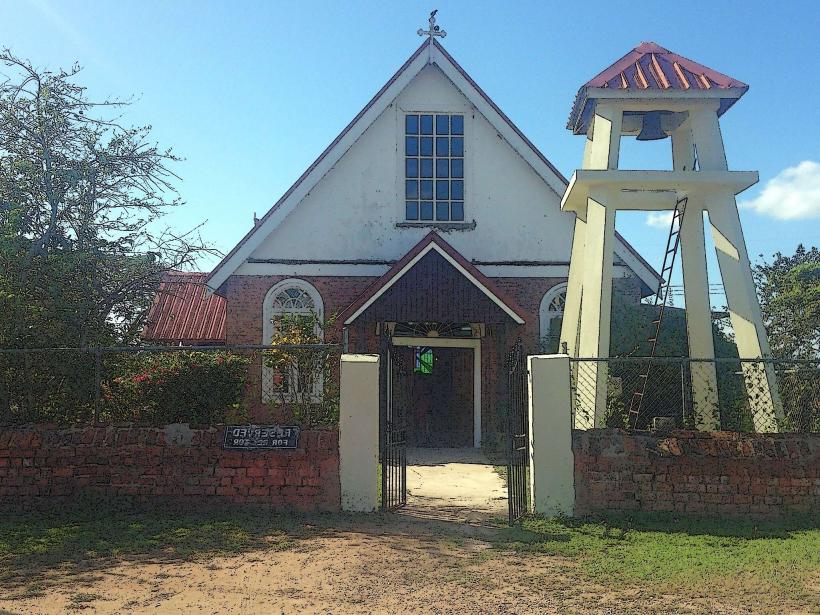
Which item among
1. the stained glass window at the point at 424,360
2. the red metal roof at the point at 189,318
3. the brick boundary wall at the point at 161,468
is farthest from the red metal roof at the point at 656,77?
the red metal roof at the point at 189,318

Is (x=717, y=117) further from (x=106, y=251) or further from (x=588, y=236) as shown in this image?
(x=106, y=251)

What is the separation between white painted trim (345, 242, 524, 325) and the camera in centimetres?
1359

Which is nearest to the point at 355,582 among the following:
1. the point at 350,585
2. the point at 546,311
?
the point at 350,585

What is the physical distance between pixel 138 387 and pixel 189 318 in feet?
36.8

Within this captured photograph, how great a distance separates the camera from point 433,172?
15609 mm

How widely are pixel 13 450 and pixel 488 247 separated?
9993 millimetres

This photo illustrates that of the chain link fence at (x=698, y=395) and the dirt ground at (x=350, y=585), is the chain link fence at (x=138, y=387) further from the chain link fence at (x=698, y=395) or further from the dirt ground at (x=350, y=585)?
the chain link fence at (x=698, y=395)

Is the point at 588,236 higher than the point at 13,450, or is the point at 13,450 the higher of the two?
the point at 588,236

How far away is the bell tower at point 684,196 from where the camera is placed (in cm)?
972

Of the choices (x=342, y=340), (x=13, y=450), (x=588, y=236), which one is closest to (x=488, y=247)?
(x=342, y=340)

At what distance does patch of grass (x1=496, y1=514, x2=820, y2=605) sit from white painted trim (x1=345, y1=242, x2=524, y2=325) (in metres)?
5.99

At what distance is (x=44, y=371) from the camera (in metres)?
9.03

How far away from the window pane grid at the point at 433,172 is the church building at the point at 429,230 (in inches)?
0.9

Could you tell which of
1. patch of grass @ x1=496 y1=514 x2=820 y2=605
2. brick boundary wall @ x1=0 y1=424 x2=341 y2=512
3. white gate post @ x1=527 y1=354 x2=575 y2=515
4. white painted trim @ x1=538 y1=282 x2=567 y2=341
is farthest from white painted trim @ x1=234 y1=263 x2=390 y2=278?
patch of grass @ x1=496 y1=514 x2=820 y2=605
